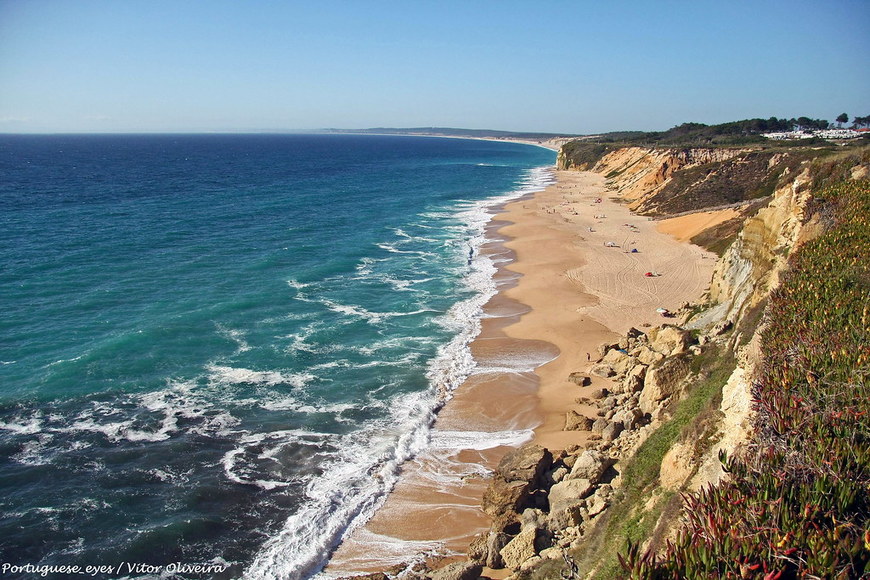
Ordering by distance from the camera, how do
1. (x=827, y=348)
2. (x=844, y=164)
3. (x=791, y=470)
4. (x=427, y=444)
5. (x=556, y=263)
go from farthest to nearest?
(x=556, y=263) < (x=844, y=164) < (x=427, y=444) < (x=827, y=348) < (x=791, y=470)

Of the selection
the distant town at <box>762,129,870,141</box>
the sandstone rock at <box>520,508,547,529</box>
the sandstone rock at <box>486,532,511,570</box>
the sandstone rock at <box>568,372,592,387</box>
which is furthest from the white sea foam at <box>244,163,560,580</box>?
the distant town at <box>762,129,870,141</box>

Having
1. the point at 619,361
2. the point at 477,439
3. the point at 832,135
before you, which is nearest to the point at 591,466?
the point at 477,439

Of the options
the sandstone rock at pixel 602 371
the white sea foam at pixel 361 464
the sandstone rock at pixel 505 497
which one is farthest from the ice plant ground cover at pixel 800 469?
the sandstone rock at pixel 602 371

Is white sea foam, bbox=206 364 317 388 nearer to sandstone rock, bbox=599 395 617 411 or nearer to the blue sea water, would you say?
the blue sea water

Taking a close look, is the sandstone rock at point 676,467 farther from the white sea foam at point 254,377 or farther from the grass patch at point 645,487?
the white sea foam at point 254,377

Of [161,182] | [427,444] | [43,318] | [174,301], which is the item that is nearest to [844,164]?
[427,444]

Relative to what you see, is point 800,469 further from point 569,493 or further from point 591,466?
point 591,466

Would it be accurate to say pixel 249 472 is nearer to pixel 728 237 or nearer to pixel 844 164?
pixel 844 164
